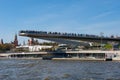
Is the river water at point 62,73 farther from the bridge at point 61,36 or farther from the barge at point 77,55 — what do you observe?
the bridge at point 61,36

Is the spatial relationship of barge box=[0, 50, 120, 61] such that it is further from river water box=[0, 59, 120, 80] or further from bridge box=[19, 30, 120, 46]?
river water box=[0, 59, 120, 80]

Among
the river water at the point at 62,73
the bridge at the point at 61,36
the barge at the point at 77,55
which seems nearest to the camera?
the river water at the point at 62,73

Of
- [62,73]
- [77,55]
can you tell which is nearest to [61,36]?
[77,55]

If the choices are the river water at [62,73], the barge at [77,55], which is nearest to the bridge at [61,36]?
the barge at [77,55]

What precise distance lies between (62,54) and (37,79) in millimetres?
105342

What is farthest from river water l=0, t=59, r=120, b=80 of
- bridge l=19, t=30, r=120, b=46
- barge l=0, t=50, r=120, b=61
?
bridge l=19, t=30, r=120, b=46

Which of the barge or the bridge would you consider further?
the bridge

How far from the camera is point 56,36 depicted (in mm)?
129250

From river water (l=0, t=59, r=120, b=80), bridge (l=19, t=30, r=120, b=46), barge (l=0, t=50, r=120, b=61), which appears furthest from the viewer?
bridge (l=19, t=30, r=120, b=46)

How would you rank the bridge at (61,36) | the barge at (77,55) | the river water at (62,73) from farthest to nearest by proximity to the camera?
the bridge at (61,36) < the barge at (77,55) < the river water at (62,73)

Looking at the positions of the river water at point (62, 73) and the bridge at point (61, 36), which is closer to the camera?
the river water at point (62, 73)

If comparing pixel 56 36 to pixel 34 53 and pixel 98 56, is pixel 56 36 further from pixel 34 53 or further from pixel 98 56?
pixel 34 53

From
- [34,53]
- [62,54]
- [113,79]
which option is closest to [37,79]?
[113,79]

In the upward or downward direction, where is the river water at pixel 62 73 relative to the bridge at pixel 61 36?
downward
